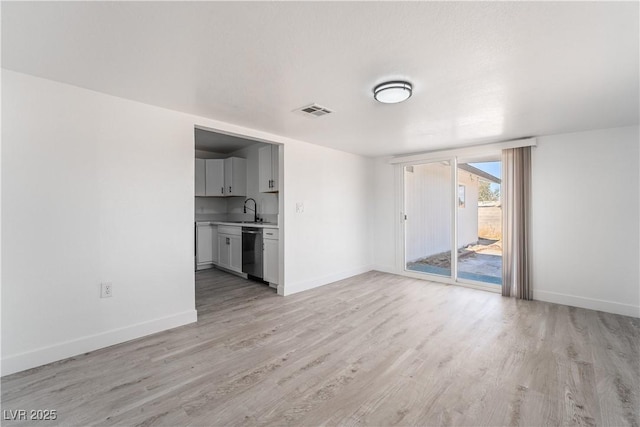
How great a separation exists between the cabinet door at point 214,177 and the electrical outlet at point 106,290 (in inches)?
138

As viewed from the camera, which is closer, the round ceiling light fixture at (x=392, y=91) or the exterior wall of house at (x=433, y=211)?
the round ceiling light fixture at (x=392, y=91)

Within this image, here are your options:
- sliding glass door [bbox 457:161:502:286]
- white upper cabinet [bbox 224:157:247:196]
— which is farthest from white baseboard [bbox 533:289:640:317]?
white upper cabinet [bbox 224:157:247:196]

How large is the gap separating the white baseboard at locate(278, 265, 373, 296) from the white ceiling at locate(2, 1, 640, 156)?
7.88 feet

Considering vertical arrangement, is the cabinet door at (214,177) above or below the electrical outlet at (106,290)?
above

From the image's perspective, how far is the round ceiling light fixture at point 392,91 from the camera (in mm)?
2186

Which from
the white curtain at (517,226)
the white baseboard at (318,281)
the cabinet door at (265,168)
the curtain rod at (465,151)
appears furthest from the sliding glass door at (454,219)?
the cabinet door at (265,168)

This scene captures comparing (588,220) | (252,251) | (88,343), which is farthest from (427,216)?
(88,343)

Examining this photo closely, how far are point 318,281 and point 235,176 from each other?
2830 millimetres

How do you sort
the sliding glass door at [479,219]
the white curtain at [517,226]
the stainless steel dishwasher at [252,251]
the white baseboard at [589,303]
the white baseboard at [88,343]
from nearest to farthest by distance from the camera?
the white baseboard at [88,343] < the white baseboard at [589,303] < the white curtain at [517,226] < the stainless steel dishwasher at [252,251] < the sliding glass door at [479,219]

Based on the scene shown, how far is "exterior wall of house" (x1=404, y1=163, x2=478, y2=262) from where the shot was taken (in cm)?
533

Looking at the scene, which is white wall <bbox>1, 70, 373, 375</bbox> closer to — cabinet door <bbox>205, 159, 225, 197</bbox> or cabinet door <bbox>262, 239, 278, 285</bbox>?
cabinet door <bbox>262, 239, 278, 285</bbox>

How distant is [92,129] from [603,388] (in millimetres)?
4380

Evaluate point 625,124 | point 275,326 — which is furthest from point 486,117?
point 275,326

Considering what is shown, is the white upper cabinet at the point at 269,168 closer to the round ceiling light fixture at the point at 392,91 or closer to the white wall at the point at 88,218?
the white wall at the point at 88,218
